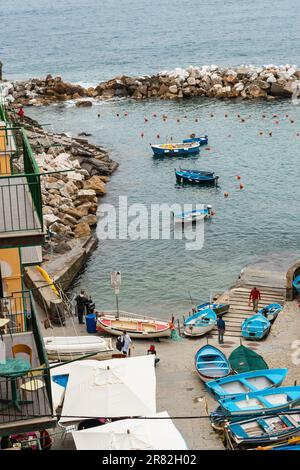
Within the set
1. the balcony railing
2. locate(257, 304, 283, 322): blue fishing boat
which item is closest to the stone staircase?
locate(257, 304, 283, 322): blue fishing boat

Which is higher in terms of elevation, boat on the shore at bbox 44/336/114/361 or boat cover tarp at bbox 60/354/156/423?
boat cover tarp at bbox 60/354/156/423

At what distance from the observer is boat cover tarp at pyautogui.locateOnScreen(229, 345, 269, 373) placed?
2916 centimetres

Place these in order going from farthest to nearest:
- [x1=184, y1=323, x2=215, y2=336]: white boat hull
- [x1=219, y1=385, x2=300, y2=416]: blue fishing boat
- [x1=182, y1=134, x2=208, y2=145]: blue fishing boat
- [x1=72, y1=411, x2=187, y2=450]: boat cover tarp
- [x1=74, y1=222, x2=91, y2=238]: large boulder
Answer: [x1=182, y1=134, x2=208, y2=145]: blue fishing boat < [x1=74, y1=222, x2=91, y2=238]: large boulder < [x1=184, y1=323, x2=215, y2=336]: white boat hull < [x1=219, y1=385, x2=300, y2=416]: blue fishing boat < [x1=72, y1=411, x2=187, y2=450]: boat cover tarp

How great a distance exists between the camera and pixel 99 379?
2481 centimetres

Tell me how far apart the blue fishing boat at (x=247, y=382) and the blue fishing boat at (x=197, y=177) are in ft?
117

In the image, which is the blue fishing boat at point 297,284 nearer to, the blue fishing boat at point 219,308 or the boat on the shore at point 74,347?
the blue fishing boat at point 219,308

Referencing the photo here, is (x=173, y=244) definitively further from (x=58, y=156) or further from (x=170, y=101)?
(x=170, y=101)

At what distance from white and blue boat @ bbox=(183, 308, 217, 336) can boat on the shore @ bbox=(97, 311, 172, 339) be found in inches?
38.1

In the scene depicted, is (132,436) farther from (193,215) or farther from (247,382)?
(193,215)

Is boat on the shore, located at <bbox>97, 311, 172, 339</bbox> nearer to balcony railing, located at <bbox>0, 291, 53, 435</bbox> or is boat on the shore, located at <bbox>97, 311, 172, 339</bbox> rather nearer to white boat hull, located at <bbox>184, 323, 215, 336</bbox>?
white boat hull, located at <bbox>184, 323, 215, 336</bbox>

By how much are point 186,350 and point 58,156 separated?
114 feet

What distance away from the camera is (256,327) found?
34.1 meters

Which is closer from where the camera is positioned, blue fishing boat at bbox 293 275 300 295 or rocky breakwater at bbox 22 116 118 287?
blue fishing boat at bbox 293 275 300 295
